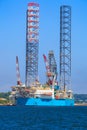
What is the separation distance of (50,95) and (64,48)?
1234 centimetres

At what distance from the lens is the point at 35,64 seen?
5896 inches

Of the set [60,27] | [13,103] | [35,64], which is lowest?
[13,103]
